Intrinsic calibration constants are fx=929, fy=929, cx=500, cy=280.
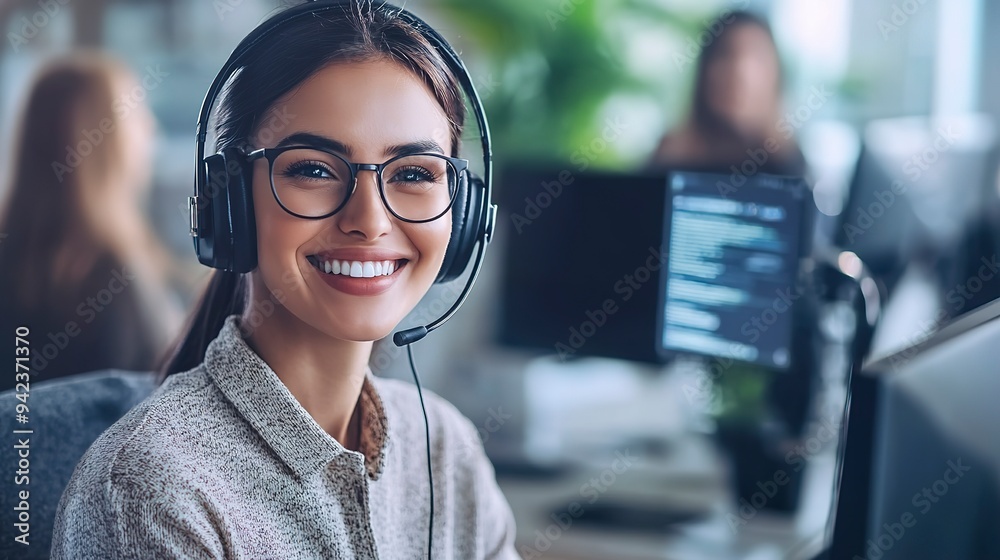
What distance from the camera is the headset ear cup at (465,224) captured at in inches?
32.5

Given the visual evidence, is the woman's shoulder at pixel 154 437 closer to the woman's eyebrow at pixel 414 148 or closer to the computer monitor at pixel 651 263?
the woman's eyebrow at pixel 414 148

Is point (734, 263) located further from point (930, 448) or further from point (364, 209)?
point (364, 209)

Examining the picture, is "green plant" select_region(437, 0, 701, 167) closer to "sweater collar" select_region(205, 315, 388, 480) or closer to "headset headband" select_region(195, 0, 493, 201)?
"headset headband" select_region(195, 0, 493, 201)

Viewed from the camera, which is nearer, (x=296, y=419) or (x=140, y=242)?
(x=296, y=419)

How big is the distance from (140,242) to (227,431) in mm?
993

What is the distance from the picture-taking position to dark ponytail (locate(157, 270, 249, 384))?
Answer: 821 millimetres

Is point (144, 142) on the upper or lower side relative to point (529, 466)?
upper

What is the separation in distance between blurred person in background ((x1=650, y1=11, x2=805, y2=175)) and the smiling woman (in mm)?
1523

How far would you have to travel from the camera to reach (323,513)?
76 cm

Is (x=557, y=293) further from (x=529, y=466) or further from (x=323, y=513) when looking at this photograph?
(x=323, y=513)

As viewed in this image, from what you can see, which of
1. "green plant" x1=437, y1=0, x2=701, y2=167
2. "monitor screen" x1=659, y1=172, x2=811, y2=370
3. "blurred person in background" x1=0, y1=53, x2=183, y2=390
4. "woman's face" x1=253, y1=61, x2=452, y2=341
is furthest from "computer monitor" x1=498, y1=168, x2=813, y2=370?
"woman's face" x1=253, y1=61, x2=452, y2=341

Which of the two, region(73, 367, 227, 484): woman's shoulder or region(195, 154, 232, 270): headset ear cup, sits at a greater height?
region(195, 154, 232, 270): headset ear cup

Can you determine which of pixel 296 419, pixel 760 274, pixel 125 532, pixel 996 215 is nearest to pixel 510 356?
pixel 760 274

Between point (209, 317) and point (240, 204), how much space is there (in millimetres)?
Answer: 148
